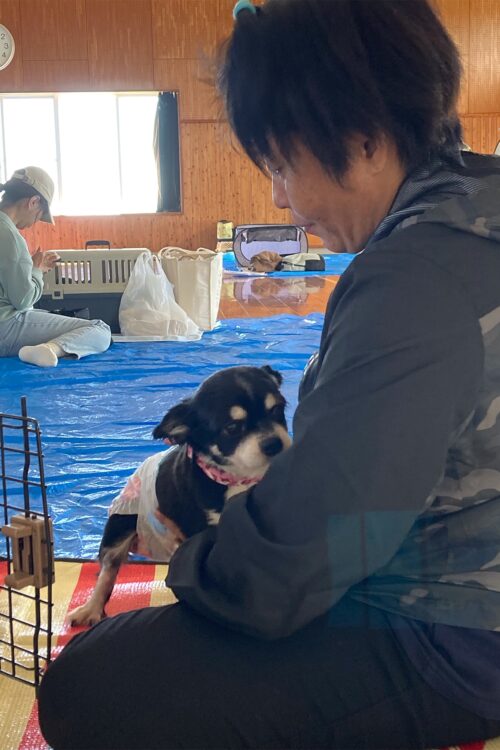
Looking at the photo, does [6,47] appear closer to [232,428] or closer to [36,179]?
[36,179]

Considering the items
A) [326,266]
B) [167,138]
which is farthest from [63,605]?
[167,138]

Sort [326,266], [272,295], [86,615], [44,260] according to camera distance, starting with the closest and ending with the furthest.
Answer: [86,615]
[44,260]
[272,295]
[326,266]

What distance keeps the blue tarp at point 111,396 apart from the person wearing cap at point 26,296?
0.11 metres

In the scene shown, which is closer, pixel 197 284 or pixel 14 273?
pixel 14 273

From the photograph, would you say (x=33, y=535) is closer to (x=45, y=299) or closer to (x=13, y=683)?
(x=13, y=683)

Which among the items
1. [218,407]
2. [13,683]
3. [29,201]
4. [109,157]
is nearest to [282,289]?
[29,201]

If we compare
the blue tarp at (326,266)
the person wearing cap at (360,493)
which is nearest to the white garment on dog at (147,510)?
the person wearing cap at (360,493)

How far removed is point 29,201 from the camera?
4.80 metres

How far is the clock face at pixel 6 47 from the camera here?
1091cm

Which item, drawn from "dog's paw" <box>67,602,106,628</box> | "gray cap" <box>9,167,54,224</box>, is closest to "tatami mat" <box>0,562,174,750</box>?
"dog's paw" <box>67,602,106,628</box>

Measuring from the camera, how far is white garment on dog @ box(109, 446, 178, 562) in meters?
1.80

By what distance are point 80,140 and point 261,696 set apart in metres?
11.1

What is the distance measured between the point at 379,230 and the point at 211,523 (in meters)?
0.93

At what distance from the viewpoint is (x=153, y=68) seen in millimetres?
11172
